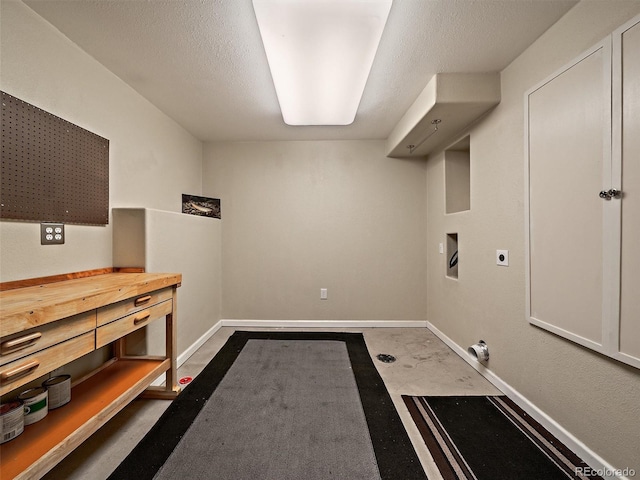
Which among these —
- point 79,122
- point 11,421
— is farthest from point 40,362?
point 79,122

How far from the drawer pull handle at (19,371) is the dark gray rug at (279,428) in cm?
73

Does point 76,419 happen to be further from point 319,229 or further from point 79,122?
point 319,229

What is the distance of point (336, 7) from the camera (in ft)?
Result: 4.06

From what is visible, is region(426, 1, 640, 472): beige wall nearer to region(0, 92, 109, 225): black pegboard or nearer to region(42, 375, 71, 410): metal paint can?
region(42, 375, 71, 410): metal paint can

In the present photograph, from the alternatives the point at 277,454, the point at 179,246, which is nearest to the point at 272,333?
the point at 179,246

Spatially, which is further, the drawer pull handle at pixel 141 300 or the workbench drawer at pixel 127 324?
the drawer pull handle at pixel 141 300

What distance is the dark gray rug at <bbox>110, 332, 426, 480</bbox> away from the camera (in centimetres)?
127

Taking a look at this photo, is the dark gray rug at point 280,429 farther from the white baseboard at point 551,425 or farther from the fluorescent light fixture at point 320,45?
the fluorescent light fixture at point 320,45

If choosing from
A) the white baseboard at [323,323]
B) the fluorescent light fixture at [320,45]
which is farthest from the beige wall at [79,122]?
the white baseboard at [323,323]

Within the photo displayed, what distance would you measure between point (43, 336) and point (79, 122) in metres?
1.37

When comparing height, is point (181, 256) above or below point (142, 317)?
above

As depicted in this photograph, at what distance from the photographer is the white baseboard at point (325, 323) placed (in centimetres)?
326

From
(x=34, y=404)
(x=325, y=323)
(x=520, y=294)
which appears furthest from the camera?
(x=325, y=323)

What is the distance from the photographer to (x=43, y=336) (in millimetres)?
967
